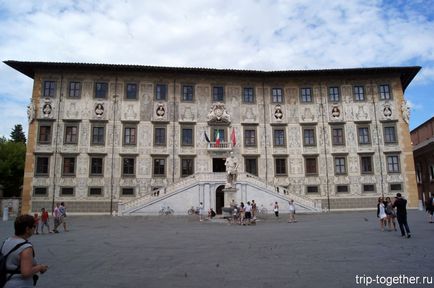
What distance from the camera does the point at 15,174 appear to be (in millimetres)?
48250

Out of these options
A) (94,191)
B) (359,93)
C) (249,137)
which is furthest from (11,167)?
(359,93)

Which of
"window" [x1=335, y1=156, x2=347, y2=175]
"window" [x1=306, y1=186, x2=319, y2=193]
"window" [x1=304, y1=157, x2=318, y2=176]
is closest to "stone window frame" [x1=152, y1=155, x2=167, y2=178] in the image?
"window" [x1=304, y1=157, x2=318, y2=176]

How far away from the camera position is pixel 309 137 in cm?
3312

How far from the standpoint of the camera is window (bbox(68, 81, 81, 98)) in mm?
31750

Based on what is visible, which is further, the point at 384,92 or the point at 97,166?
the point at 384,92

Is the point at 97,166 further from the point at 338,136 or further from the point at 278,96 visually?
the point at 338,136

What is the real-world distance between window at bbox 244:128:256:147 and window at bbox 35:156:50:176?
18677 mm

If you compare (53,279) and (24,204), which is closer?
(53,279)

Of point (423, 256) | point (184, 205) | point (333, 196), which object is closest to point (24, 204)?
point (184, 205)

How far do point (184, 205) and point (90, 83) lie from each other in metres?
15.2

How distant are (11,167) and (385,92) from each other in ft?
162

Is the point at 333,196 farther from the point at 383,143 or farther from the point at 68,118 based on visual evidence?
the point at 68,118

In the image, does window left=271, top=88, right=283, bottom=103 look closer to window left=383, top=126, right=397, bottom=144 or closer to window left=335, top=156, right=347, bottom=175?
window left=335, top=156, right=347, bottom=175

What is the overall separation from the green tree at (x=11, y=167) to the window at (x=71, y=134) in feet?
70.9
